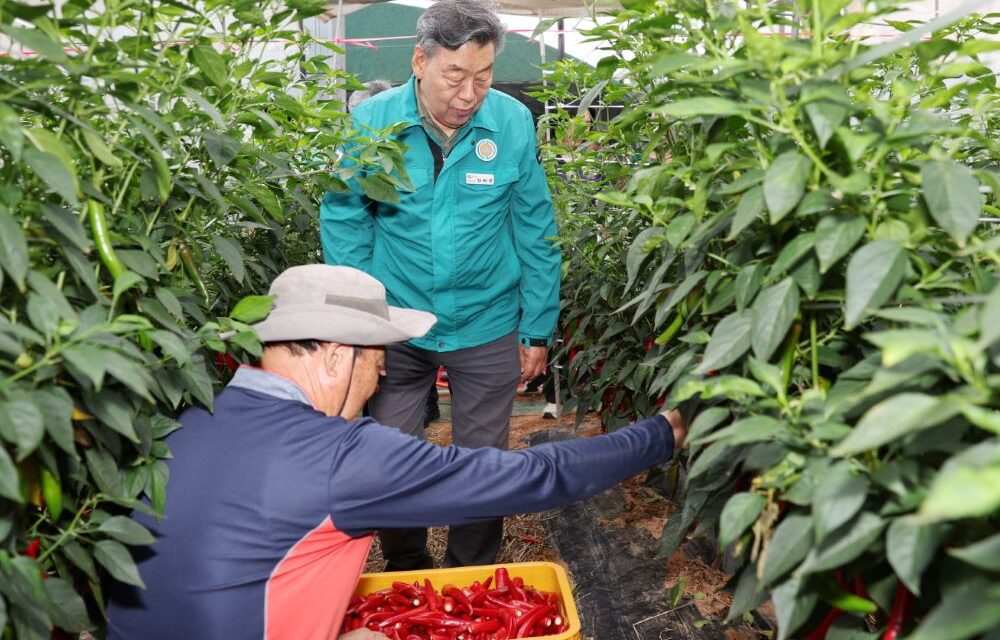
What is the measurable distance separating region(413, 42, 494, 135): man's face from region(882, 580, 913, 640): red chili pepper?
2.35m

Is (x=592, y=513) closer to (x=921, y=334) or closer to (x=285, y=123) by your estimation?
(x=285, y=123)

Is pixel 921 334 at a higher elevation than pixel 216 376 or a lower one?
higher

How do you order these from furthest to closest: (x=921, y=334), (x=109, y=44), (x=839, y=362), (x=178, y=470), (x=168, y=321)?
(x=178, y=470) → (x=168, y=321) → (x=109, y=44) → (x=839, y=362) → (x=921, y=334)

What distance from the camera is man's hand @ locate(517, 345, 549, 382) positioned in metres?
3.82

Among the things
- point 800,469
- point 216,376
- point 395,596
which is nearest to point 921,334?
point 800,469

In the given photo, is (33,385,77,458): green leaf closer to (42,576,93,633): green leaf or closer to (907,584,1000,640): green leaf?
(42,576,93,633): green leaf

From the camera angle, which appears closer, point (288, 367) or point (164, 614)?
Answer: point (164, 614)

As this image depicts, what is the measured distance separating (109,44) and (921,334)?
151 centimetres

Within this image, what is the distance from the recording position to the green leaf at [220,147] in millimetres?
2014

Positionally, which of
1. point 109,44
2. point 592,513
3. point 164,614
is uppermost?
point 109,44

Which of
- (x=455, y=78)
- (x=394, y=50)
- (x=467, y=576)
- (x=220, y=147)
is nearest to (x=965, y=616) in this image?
(x=220, y=147)

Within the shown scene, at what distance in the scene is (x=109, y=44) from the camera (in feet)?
5.73

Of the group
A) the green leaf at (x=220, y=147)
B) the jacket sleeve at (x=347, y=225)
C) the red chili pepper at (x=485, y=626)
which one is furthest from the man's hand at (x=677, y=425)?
the jacket sleeve at (x=347, y=225)

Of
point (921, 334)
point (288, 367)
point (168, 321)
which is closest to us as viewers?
point (921, 334)
